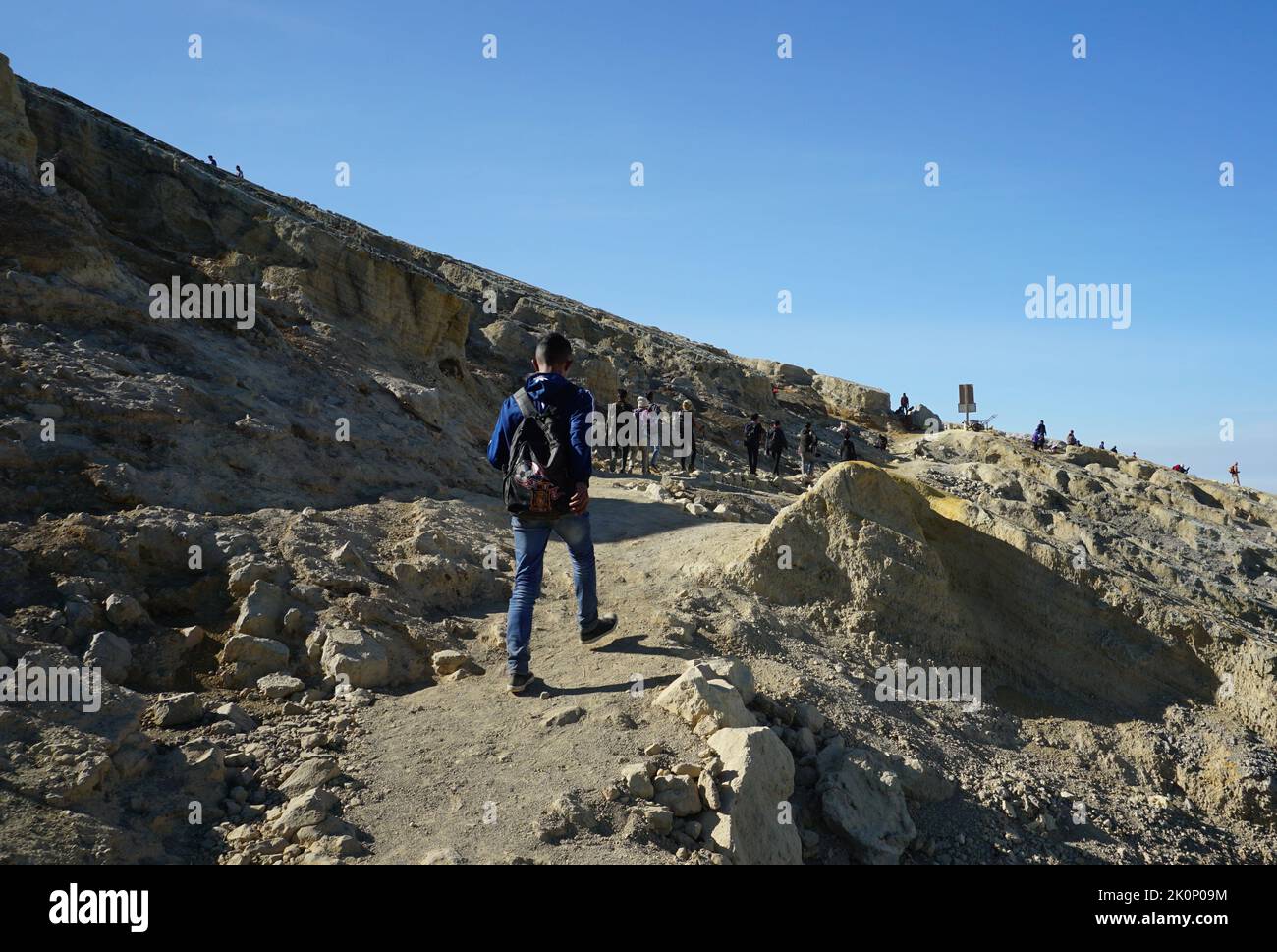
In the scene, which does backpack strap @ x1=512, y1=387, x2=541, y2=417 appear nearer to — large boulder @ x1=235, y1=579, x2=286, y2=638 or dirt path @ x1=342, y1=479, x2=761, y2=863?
dirt path @ x1=342, y1=479, x2=761, y2=863

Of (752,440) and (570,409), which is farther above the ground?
(752,440)

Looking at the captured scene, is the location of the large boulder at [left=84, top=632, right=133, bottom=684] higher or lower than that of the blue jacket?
lower

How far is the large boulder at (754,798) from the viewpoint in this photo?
3969 mm

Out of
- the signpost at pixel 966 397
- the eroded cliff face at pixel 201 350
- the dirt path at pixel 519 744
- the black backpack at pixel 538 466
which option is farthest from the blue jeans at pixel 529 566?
the signpost at pixel 966 397

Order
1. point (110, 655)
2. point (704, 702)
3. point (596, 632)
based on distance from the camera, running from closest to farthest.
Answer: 1. point (704, 702)
2. point (110, 655)
3. point (596, 632)

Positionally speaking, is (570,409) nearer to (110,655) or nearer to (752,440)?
(110,655)

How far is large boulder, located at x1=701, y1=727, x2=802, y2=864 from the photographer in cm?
397

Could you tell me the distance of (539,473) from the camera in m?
5.24

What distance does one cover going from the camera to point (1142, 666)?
6.80 metres

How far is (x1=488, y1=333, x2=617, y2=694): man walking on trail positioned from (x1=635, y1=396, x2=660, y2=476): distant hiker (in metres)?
9.53

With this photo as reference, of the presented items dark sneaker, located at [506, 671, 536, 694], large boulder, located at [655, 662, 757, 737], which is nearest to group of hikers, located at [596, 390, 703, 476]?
dark sneaker, located at [506, 671, 536, 694]

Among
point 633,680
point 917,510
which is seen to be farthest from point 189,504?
point 917,510

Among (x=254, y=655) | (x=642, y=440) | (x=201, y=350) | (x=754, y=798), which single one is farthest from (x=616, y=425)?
(x=754, y=798)

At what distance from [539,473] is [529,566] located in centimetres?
62
